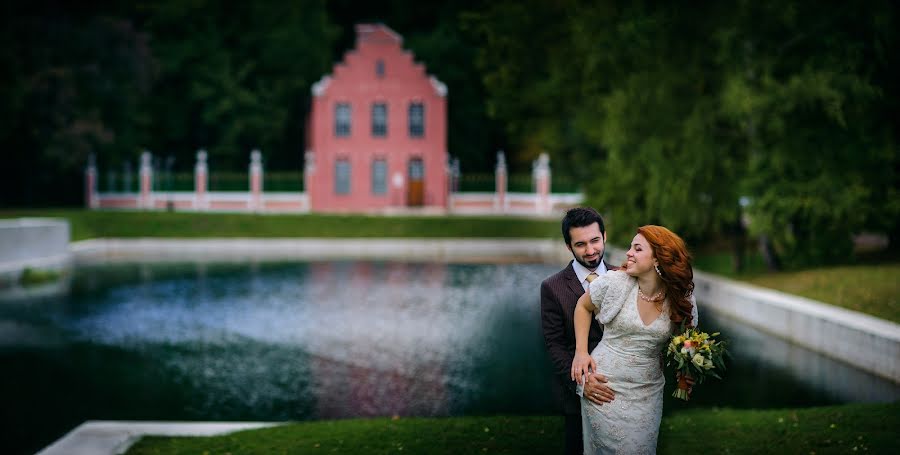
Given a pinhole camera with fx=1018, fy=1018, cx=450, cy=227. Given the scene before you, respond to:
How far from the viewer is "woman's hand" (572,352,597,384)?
473 centimetres

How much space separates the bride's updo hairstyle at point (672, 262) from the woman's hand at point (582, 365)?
47 centimetres

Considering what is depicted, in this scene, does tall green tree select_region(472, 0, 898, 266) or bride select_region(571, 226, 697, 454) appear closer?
bride select_region(571, 226, 697, 454)

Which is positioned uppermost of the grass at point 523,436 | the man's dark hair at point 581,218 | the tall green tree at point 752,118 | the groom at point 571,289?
the tall green tree at point 752,118

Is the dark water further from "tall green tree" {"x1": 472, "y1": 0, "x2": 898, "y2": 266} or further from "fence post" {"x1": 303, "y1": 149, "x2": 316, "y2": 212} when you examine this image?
"fence post" {"x1": 303, "y1": 149, "x2": 316, "y2": 212}

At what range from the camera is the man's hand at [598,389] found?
4688mm

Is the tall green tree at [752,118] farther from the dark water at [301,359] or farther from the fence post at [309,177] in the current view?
the fence post at [309,177]

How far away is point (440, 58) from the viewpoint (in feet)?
172

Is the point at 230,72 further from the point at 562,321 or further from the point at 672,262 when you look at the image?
the point at 672,262

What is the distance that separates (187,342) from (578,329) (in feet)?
35.8

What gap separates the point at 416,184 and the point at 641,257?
44037mm

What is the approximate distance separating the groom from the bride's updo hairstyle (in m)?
0.37

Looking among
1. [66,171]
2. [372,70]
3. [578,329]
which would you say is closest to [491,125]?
[372,70]

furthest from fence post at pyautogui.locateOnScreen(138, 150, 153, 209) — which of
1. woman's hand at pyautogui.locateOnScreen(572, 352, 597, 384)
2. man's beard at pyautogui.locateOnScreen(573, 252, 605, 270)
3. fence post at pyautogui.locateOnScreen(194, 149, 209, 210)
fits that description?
woman's hand at pyautogui.locateOnScreen(572, 352, 597, 384)

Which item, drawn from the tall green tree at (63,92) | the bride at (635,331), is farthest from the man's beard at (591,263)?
the tall green tree at (63,92)
